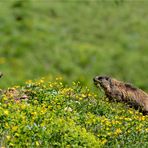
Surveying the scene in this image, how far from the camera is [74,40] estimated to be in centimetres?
1888

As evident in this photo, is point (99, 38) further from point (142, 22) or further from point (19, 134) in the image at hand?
point (19, 134)

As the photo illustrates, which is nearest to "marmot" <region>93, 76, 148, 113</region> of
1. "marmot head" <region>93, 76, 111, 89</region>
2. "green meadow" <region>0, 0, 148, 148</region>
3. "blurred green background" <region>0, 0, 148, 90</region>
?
"marmot head" <region>93, 76, 111, 89</region>

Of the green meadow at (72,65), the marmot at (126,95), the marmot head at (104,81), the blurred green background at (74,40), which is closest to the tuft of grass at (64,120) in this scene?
the green meadow at (72,65)

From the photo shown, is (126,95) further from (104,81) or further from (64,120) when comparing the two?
(64,120)

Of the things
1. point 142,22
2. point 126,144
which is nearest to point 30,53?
point 142,22

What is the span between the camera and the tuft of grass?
855 cm

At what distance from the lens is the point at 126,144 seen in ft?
29.5

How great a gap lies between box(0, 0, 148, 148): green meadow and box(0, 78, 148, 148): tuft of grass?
1 cm

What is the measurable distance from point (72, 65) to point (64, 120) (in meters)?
8.34

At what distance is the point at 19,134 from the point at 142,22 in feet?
39.7

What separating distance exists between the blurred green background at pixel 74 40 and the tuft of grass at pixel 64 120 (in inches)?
185

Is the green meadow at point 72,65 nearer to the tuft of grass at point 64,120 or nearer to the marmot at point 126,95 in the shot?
the tuft of grass at point 64,120

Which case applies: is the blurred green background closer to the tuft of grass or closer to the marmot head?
the marmot head

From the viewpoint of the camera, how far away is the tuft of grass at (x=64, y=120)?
28.0 feet
